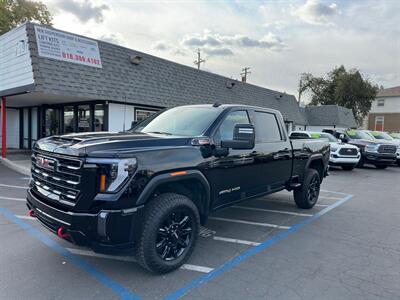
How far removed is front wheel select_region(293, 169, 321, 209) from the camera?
626cm

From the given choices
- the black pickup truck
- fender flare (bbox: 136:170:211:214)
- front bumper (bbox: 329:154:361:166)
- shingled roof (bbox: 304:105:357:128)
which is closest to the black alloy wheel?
the black pickup truck

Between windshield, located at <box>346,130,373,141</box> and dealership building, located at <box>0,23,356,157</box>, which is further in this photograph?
windshield, located at <box>346,130,373,141</box>

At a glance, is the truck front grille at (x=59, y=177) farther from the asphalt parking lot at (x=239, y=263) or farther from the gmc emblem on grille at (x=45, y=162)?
the asphalt parking lot at (x=239, y=263)

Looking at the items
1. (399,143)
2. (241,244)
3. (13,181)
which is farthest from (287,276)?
(399,143)

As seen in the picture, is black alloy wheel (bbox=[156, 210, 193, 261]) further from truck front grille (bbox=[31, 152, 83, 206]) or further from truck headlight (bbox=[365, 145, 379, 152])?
truck headlight (bbox=[365, 145, 379, 152])

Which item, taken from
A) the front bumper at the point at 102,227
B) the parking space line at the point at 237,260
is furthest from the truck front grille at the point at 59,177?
the parking space line at the point at 237,260

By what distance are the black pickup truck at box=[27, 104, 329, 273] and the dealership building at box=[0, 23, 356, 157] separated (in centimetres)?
337

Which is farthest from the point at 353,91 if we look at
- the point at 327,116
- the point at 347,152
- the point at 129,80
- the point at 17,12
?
the point at 17,12

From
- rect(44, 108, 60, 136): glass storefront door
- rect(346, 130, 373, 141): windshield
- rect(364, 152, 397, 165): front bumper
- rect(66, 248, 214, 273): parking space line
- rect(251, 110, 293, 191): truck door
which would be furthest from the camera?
rect(346, 130, 373, 141): windshield

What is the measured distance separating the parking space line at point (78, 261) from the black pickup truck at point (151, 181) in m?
0.35

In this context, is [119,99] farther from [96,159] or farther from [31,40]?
[96,159]

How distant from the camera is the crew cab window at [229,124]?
419 cm

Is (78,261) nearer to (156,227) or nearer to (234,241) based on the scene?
(156,227)

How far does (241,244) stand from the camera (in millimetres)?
4438
